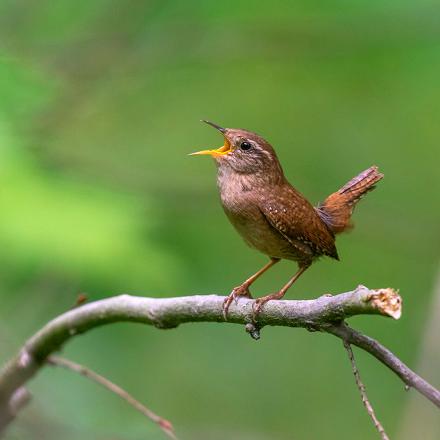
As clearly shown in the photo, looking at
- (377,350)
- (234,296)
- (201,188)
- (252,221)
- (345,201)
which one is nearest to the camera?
(377,350)

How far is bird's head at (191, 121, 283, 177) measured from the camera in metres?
4.00

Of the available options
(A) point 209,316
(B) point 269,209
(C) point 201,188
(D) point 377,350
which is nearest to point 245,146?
(B) point 269,209

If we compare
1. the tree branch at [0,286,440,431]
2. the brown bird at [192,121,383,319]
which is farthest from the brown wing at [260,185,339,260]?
the tree branch at [0,286,440,431]

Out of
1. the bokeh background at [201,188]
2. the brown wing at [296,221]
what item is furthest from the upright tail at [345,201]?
the bokeh background at [201,188]

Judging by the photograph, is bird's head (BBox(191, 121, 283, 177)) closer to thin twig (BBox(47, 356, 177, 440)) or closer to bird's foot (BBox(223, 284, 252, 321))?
bird's foot (BBox(223, 284, 252, 321))

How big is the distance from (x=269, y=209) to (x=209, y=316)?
895mm

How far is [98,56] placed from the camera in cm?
611

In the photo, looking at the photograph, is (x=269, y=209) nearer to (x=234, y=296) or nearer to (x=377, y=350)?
(x=234, y=296)

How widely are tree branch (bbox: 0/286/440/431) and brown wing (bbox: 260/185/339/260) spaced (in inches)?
24.8

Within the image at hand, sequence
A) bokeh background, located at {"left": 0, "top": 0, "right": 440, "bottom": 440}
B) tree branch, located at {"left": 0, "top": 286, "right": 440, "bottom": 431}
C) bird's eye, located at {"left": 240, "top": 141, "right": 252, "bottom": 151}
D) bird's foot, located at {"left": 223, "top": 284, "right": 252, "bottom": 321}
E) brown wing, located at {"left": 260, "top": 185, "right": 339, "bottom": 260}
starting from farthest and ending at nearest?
bokeh background, located at {"left": 0, "top": 0, "right": 440, "bottom": 440} < bird's eye, located at {"left": 240, "top": 141, "right": 252, "bottom": 151} < brown wing, located at {"left": 260, "top": 185, "right": 339, "bottom": 260} < bird's foot, located at {"left": 223, "top": 284, "right": 252, "bottom": 321} < tree branch, located at {"left": 0, "top": 286, "right": 440, "bottom": 431}

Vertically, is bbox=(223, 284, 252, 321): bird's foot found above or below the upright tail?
below

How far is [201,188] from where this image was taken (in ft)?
21.2

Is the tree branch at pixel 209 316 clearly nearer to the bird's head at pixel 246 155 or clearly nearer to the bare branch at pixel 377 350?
the bare branch at pixel 377 350

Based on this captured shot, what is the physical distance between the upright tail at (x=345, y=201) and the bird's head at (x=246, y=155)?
29 centimetres
